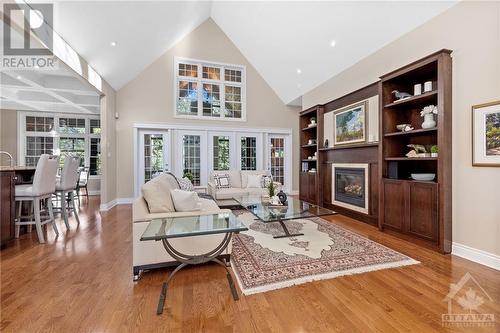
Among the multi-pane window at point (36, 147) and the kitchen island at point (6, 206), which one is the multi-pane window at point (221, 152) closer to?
the kitchen island at point (6, 206)

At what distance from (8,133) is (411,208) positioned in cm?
1028

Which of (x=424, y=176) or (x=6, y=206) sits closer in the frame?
(x=6, y=206)

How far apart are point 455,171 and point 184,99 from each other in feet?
20.5

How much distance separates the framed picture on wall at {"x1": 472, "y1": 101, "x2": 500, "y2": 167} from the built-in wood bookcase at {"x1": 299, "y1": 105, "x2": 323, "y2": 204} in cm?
300

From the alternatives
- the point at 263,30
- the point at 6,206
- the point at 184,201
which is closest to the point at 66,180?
the point at 6,206

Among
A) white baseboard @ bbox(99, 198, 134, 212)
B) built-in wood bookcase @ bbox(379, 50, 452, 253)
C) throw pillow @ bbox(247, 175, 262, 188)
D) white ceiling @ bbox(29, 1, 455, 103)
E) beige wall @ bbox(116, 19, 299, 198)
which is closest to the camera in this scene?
built-in wood bookcase @ bbox(379, 50, 452, 253)

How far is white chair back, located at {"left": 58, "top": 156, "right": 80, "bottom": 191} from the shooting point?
149 inches

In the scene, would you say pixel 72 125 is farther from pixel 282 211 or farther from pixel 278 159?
pixel 282 211

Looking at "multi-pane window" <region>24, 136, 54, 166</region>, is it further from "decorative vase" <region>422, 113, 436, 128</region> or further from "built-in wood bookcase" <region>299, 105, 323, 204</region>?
"decorative vase" <region>422, 113, 436, 128</region>

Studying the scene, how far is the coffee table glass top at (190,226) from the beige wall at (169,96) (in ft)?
15.7

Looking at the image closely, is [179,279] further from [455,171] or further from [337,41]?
[337,41]

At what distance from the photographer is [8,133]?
690 centimetres

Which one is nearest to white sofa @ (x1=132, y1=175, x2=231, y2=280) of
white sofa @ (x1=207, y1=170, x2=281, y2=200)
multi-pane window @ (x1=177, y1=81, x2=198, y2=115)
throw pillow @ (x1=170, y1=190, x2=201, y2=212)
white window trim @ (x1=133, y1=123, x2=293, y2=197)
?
throw pillow @ (x1=170, y1=190, x2=201, y2=212)

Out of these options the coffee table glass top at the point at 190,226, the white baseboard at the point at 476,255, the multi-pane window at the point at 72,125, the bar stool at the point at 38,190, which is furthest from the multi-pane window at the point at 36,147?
the white baseboard at the point at 476,255
